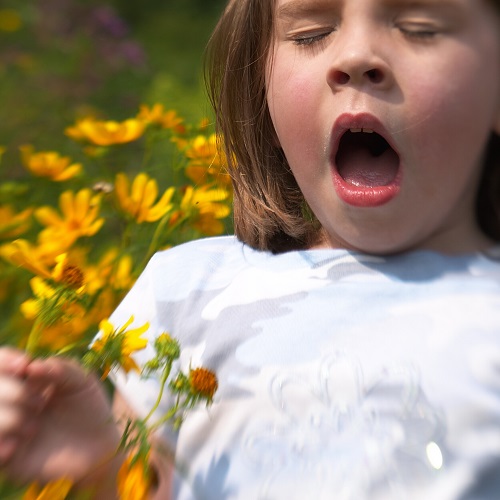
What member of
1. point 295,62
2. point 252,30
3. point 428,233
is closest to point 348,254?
point 428,233

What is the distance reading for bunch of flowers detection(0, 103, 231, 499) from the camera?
3.15 feet

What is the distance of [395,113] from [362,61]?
0.19 feet

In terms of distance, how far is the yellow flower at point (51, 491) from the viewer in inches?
35.0

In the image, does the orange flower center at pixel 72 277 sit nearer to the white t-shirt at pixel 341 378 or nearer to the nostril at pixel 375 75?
the white t-shirt at pixel 341 378

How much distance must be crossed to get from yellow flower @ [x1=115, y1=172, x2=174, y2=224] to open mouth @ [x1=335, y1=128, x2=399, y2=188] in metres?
0.31

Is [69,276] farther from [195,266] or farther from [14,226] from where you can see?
[14,226]

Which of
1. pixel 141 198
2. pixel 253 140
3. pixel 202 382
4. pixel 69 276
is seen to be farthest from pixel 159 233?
pixel 202 382

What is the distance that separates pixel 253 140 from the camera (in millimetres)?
1208

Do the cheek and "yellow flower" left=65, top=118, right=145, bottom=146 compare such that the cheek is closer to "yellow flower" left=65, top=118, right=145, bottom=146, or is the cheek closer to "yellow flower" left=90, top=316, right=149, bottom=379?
"yellow flower" left=90, top=316, right=149, bottom=379

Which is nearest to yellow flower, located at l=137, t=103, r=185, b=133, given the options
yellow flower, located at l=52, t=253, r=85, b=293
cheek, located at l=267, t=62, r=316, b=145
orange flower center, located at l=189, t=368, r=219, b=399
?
cheek, located at l=267, t=62, r=316, b=145

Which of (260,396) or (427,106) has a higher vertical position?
(427,106)

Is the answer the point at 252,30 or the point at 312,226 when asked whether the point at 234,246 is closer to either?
the point at 312,226

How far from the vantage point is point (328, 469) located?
0.89 m

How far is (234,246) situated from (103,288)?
0.59 feet
